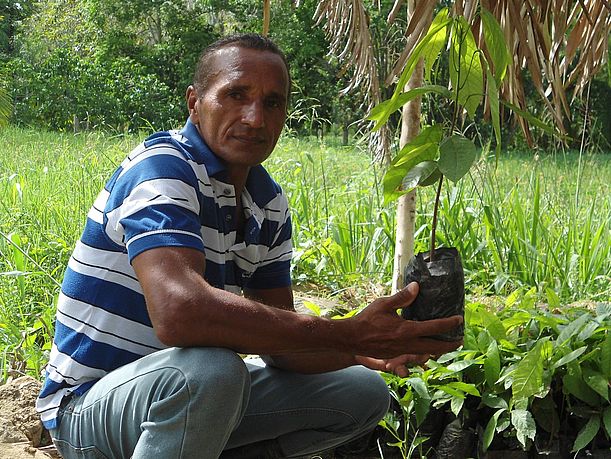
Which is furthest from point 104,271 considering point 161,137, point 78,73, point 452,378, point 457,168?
point 78,73

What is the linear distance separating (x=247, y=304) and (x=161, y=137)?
19.9 inches

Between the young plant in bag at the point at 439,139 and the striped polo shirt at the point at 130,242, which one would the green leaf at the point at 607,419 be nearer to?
the young plant in bag at the point at 439,139

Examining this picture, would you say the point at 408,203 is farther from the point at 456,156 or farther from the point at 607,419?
the point at 456,156

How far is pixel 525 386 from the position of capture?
8.02 feet

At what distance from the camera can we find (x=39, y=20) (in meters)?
21.7

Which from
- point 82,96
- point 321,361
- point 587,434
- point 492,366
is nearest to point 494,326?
point 492,366

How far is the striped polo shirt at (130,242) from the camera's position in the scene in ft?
5.94

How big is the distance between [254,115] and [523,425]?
1.20 meters

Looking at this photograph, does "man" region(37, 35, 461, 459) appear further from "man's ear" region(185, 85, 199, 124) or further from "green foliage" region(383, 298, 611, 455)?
"green foliage" region(383, 298, 611, 455)

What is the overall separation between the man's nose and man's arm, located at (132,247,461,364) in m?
0.37

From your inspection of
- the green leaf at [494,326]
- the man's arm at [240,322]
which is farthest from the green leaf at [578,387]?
the man's arm at [240,322]

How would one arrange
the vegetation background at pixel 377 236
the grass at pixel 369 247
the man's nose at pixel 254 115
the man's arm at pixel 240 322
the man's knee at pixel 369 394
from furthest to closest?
the grass at pixel 369 247 < the vegetation background at pixel 377 236 < the man's knee at pixel 369 394 < the man's nose at pixel 254 115 < the man's arm at pixel 240 322

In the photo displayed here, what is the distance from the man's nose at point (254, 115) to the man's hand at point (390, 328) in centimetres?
51

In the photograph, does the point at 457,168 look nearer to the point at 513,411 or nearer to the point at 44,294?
the point at 513,411
